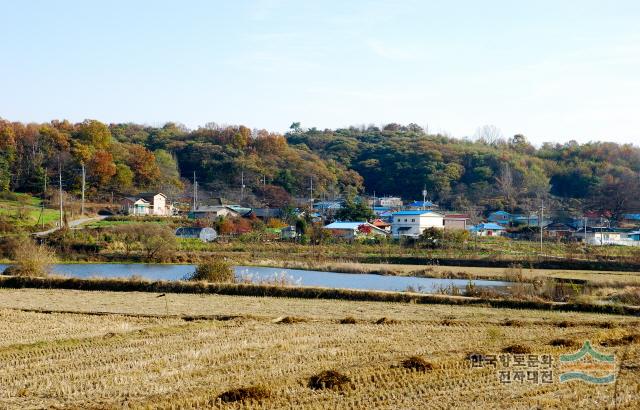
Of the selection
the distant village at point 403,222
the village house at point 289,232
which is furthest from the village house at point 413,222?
the village house at point 289,232

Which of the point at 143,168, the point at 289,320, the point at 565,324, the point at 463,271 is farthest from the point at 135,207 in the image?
the point at 565,324

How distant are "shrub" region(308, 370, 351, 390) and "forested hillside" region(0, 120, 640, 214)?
58.7 meters

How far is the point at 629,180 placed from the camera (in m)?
75.7

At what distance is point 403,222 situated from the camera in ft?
186

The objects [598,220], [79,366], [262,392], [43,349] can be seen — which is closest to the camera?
[262,392]

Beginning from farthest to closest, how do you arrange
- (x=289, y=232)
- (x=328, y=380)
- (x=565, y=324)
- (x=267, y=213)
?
(x=267, y=213)
(x=289, y=232)
(x=565, y=324)
(x=328, y=380)

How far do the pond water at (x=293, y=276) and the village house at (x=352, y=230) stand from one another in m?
15.1

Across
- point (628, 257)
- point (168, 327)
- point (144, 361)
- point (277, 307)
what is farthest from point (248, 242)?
point (144, 361)

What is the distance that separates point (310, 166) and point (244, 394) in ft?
248

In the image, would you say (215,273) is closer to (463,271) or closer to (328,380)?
(463,271)

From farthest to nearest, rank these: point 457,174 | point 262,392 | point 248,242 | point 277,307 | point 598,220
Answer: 1. point 457,174
2. point 598,220
3. point 248,242
4. point 277,307
5. point 262,392

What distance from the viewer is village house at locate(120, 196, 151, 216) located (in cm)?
6028

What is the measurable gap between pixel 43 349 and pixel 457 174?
249ft

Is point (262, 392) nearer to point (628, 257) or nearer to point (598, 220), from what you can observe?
point (628, 257)
